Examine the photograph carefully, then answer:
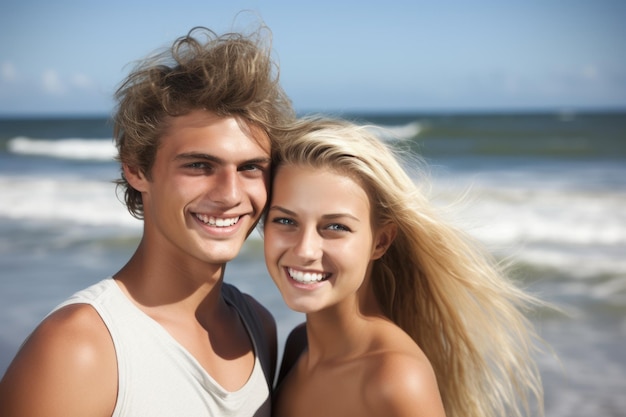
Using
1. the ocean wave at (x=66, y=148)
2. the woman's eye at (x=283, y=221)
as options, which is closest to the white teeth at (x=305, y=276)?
the woman's eye at (x=283, y=221)

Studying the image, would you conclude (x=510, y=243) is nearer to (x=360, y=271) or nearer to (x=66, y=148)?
(x=360, y=271)

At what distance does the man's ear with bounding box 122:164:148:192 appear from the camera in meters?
3.08

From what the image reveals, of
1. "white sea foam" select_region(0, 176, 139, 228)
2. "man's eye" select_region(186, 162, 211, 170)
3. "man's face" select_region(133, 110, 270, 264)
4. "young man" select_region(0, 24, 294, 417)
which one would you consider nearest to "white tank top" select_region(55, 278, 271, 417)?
"young man" select_region(0, 24, 294, 417)

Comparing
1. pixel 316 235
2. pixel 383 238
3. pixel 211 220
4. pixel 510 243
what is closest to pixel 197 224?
pixel 211 220

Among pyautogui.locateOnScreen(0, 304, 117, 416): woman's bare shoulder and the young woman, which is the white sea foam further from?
pyautogui.locateOnScreen(0, 304, 117, 416): woman's bare shoulder

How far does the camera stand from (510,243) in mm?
11273

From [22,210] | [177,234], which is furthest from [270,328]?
[22,210]

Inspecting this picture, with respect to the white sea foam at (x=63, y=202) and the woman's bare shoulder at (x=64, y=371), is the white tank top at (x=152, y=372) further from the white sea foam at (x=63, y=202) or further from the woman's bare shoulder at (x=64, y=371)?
the white sea foam at (x=63, y=202)

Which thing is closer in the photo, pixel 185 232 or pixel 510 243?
pixel 185 232

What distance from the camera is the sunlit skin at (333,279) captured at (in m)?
2.93

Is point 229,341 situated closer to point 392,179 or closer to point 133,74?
point 392,179

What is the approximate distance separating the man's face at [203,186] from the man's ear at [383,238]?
23.3 inches

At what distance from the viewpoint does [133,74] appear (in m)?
3.11

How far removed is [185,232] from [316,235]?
54 cm
